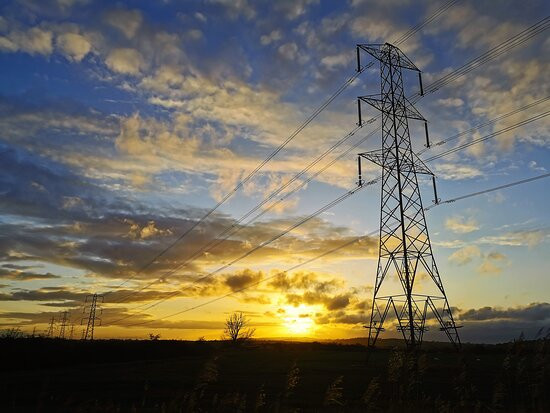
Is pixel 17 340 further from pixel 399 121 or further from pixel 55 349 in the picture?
pixel 399 121

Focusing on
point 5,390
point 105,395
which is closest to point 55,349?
point 5,390

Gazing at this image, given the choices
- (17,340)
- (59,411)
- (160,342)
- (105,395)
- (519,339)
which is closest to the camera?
(519,339)

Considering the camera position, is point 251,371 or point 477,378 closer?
point 477,378

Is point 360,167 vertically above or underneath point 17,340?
above

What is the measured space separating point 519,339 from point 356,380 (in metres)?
13.9

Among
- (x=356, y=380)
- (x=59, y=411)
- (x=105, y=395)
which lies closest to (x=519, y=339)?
(x=59, y=411)

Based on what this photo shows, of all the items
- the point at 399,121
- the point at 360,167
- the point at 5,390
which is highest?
the point at 399,121

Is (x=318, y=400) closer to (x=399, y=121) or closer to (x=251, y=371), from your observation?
(x=251, y=371)

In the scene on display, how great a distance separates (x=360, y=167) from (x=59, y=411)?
71.6ft

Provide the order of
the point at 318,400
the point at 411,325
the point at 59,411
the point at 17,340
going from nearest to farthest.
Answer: the point at 59,411, the point at 318,400, the point at 411,325, the point at 17,340

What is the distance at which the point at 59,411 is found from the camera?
42.1 ft

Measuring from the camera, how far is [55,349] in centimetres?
5384

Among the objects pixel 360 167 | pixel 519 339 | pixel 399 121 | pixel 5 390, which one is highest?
pixel 399 121

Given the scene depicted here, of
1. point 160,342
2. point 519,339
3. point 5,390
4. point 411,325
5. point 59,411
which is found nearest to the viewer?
point 519,339
